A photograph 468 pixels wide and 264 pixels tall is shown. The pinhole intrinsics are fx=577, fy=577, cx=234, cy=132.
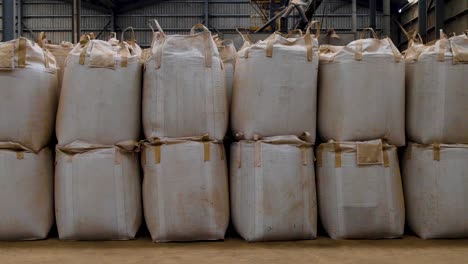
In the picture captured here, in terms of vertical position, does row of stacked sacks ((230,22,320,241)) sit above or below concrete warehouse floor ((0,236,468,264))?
above

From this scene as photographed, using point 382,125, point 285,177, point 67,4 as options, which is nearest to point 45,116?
point 285,177

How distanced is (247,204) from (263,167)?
0.71ft

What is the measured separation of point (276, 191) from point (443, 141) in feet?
3.10

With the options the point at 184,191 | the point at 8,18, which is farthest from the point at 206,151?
the point at 8,18

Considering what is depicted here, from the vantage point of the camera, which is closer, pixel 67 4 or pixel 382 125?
pixel 382 125

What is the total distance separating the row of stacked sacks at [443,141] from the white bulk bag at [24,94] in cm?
206

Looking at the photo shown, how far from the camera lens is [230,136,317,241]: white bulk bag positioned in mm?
2992

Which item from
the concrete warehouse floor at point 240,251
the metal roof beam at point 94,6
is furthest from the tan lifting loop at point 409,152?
the metal roof beam at point 94,6

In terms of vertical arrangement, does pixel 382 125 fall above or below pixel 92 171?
above

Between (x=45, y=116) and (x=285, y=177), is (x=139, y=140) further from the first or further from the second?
(x=285, y=177)

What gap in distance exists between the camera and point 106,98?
10.00ft

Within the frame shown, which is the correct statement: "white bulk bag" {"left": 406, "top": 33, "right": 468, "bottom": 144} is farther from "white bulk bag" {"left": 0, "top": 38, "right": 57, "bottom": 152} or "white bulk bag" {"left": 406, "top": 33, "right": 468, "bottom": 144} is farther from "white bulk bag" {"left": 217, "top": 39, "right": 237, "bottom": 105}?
"white bulk bag" {"left": 0, "top": 38, "right": 57, "bottom": 152}

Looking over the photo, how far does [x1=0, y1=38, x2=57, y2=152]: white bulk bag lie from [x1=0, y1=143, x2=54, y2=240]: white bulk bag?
70mm

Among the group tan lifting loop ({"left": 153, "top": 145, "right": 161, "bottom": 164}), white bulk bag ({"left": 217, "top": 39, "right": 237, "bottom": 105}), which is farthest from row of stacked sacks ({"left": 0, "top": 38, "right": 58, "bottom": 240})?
white bulk bag ({"left": 217, "top": 39, "right": 237, "bottom": 105})
